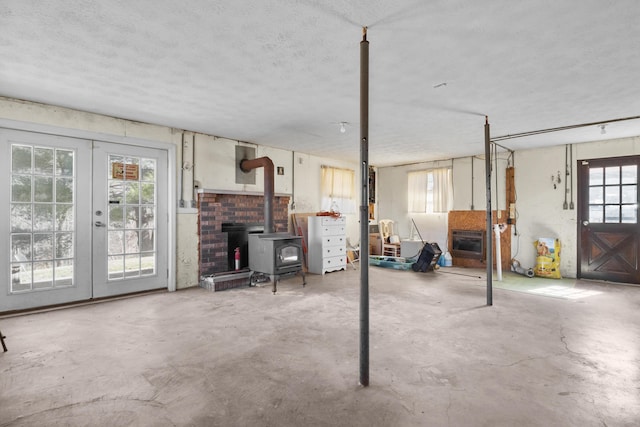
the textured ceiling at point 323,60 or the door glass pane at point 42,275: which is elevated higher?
the textured ceiling at point 323,60

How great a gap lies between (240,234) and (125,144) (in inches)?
89.4

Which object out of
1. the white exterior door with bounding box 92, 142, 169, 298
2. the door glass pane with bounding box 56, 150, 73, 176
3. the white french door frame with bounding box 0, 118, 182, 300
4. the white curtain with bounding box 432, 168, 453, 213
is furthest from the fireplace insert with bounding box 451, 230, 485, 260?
the door glass pane with bounding box 56, 150, 73, 176

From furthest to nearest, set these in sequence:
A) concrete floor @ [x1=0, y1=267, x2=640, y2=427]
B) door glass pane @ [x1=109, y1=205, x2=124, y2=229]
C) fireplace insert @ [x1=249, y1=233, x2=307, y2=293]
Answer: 1. fireplace insert @ [x1=249, y1=233, x2=307, y2=293]
2. door glass pane @ [x1=109, y1=205, x2=124, y2=229]
3. concrete floor @ [x1=0, y1=267, x2=640, y2=427]

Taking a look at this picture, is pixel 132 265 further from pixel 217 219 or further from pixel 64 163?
pixel 64 163

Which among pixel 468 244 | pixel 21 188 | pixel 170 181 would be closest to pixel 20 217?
pixel 21 188

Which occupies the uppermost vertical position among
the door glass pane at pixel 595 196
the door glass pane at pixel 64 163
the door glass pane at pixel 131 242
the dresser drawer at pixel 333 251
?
the door glass pane at pixel 64 163

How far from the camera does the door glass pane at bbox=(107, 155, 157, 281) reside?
4.53 meters

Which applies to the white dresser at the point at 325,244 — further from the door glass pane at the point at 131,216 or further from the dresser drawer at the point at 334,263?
the door glass pane at the point at 131,216

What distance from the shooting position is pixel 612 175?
573cm

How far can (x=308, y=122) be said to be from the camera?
4.81m

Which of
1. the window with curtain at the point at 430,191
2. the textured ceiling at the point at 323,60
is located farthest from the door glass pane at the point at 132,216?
the window with curtain at the point at 430,191

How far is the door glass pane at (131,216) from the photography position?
4531 mm

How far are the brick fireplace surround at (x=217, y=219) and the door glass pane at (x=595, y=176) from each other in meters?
6.19

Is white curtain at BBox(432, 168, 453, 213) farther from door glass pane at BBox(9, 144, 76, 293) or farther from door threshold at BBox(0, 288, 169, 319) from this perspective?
door glass pane at BBox(9, 144, 76, 293)
